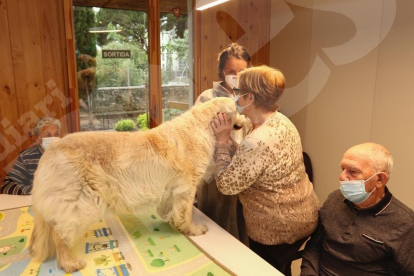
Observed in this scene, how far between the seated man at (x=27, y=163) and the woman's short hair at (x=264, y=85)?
144cm

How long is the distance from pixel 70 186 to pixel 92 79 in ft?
7.56

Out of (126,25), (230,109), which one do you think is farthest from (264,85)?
(126,25)

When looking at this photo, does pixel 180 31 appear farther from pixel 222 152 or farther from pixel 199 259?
pixel 199 259

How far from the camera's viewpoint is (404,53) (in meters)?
2.95

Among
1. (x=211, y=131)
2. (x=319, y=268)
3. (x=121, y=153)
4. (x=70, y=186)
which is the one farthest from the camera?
(x=211, y=131)

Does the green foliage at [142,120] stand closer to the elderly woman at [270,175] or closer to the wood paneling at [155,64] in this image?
the wood paneling at [155,64]

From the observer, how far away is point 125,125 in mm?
3492

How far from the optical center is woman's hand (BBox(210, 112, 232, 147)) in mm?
1858

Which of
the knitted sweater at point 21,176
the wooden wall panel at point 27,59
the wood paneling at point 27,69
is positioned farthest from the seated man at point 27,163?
the wooden wall panel at point 27,59

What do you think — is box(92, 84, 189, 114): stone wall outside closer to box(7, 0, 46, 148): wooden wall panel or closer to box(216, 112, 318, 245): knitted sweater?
box(7, 0, 46, 148): wooden wall panel

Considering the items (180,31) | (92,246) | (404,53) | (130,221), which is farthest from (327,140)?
(92,246)

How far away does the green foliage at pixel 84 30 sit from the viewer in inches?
131

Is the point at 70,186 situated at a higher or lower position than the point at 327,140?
higher

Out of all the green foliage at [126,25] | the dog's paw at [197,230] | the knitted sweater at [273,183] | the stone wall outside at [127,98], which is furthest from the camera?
the stone wall outside at [127,98]
